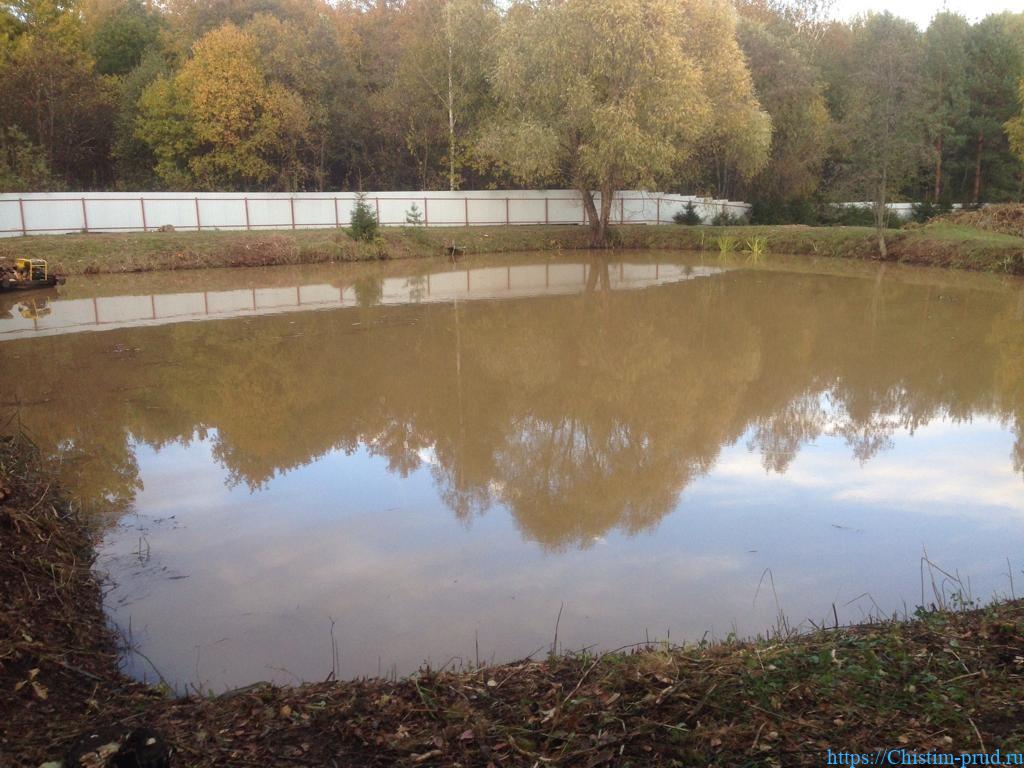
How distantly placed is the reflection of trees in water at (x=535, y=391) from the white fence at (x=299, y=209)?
1576 cm

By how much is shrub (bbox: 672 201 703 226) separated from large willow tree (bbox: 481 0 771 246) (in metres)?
6.76

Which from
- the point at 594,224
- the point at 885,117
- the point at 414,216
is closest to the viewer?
the point at 885,117

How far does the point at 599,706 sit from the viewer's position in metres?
3.40

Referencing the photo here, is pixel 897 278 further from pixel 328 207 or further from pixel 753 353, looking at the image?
pixel 328 207

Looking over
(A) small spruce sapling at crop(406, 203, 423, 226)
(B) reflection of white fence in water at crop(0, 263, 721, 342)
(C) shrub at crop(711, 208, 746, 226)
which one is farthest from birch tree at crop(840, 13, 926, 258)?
(A) small spruce sapling at crop(406, 203, 423, 226)

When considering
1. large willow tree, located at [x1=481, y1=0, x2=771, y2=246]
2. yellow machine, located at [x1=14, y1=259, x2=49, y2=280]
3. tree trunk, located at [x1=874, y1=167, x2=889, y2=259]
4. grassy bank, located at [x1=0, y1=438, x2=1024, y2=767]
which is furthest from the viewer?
large willow tree, located at [x1=481, y1=0, x2=771, y2=246]

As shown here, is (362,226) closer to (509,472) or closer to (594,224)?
(594,224)

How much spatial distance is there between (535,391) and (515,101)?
21.5 metres

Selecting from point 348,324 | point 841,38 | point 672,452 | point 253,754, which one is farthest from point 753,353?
point 841,38

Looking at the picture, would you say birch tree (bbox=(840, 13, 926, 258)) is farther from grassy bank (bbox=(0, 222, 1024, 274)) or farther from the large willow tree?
the large willow tree

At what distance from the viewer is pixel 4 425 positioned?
29.6 ft

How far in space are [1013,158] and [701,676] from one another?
145 feet

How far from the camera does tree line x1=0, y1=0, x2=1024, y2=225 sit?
2747 cm

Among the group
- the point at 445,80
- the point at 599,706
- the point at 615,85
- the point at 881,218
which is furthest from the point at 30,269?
the point at 881,218
